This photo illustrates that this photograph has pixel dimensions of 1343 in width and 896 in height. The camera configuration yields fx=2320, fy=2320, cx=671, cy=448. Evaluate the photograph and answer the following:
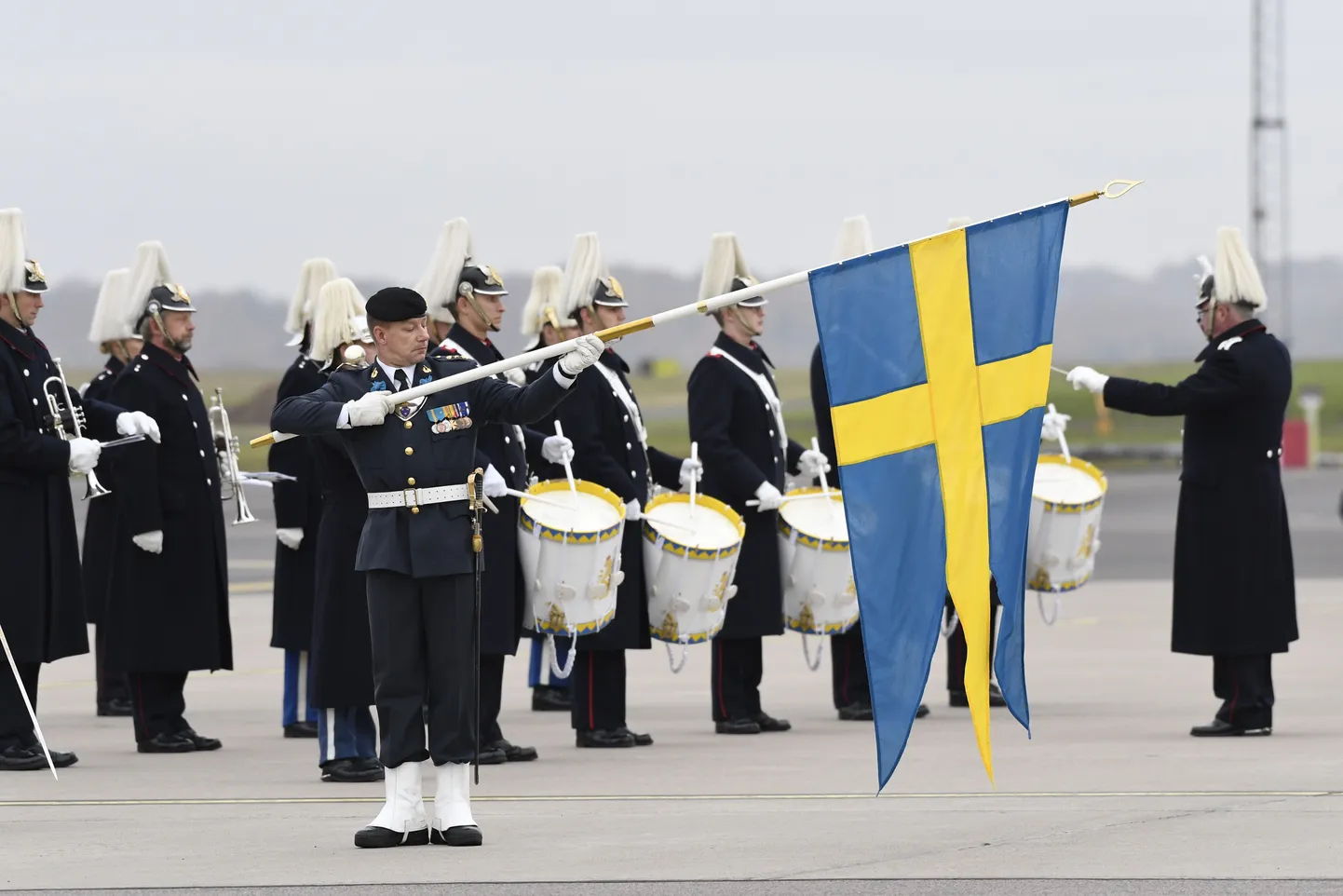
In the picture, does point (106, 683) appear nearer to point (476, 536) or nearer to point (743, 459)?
point (743, 459)

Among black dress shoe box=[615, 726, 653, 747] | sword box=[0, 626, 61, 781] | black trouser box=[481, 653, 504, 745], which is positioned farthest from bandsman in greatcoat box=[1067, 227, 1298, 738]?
sword box=[0, 626, 61, 781]

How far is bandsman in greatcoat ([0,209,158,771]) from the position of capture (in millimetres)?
9828

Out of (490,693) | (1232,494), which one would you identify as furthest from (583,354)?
(1232,494)

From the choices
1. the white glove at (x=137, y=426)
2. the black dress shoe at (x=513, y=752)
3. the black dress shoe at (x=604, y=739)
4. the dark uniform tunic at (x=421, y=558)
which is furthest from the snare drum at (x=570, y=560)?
the dark uniform tunic at (x=421, y=558)

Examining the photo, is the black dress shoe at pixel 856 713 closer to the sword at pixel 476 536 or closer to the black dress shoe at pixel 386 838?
the sword at pixel 476 536

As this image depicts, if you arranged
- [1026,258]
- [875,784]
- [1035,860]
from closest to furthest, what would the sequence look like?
[1035,860], [1026,258], [875,784]

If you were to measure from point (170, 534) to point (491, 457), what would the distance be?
1664 mm

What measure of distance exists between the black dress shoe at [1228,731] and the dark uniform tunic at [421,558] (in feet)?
13.7

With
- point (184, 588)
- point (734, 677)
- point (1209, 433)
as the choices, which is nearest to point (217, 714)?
point (184, 588)

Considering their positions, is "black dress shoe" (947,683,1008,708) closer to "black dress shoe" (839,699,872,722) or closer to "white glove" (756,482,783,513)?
"black dress shoe" (839,699,872,722)

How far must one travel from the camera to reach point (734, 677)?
439 inches

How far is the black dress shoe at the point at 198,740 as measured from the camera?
416 inches

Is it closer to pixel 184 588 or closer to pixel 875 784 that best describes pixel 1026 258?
pixel 875 784

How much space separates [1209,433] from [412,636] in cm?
453
